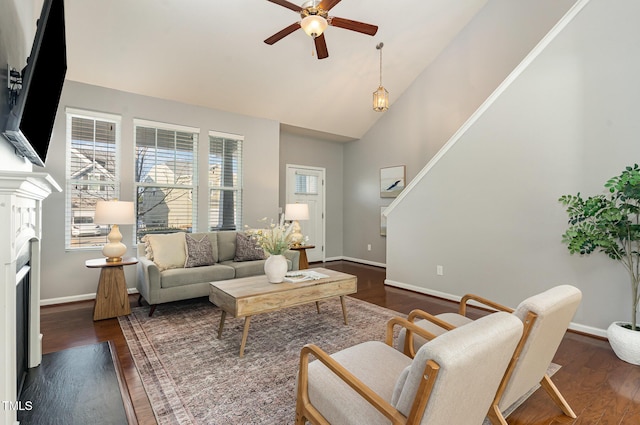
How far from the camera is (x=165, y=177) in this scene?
4.76 meters

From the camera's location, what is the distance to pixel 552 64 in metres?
3.37

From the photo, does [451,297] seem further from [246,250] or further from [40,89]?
[40,89]

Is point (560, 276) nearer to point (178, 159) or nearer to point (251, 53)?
point (251, 53)

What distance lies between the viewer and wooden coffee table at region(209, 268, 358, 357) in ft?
8.44

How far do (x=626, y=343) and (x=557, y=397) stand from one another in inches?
47.4

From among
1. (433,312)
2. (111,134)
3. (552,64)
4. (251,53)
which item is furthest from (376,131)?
(111,134)

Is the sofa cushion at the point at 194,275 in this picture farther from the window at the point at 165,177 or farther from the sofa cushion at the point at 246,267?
the window at the point at 165,177

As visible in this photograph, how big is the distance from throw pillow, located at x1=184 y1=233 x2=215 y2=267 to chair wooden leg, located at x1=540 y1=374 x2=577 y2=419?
3525mm

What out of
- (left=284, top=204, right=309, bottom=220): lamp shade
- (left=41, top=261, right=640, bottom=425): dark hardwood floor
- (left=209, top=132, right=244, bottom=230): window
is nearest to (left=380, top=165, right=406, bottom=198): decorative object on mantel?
(left=284, top=204, right=309, bottom=220): lamp shade

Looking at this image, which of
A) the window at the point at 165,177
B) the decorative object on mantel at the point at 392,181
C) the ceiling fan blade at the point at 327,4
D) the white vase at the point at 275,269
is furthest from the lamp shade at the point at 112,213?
the decorative object on mantel at the point at 392,181

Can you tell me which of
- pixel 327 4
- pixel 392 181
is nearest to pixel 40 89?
pixel 327 4

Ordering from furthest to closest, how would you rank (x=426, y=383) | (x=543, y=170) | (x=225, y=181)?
(x=225, y=181) < (x=543, y=170) < (x=426, y=383)

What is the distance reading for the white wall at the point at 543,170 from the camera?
9.87ft

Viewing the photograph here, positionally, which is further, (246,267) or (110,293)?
(246,267)
